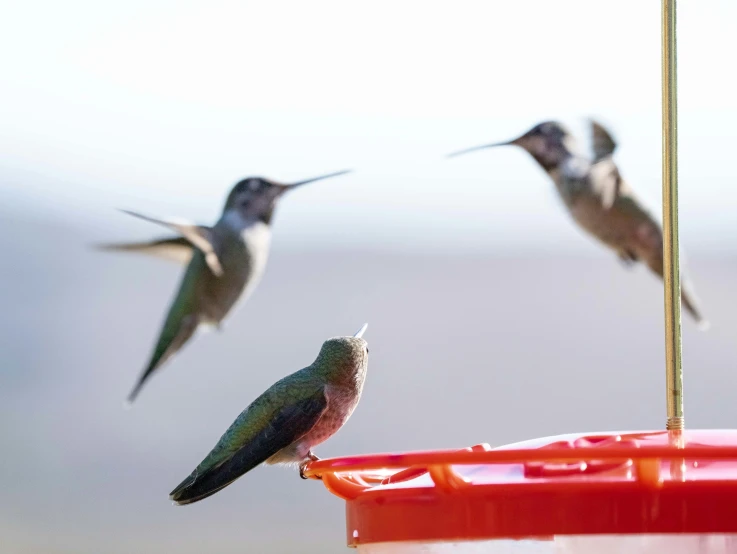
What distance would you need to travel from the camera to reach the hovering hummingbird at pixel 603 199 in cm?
425

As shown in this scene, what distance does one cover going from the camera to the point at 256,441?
1.83m

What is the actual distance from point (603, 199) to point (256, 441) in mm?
2760

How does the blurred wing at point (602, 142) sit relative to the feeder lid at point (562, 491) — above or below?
above

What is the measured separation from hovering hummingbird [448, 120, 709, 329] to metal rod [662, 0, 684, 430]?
2782mm

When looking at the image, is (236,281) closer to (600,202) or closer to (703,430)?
(600,202)

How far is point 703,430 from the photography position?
49.2 inches

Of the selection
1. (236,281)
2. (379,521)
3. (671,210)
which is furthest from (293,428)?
(236,281)

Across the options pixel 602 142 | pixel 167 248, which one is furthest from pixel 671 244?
pixel 602 142

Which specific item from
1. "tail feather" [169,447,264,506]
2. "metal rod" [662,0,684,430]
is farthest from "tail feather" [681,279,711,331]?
"metal rod" [662,0,684,430]

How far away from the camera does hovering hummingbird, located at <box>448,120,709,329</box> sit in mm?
4250

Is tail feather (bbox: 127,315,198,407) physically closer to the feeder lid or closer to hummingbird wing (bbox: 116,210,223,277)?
hummingbird wing (bbox: 116,210,223,277)

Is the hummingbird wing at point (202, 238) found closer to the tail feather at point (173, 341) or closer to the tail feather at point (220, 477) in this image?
the tail feather at point (173, 341)

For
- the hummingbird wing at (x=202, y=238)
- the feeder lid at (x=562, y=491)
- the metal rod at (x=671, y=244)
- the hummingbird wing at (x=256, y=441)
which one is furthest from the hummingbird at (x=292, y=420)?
the hummingbird wing at (x=202, y=238)

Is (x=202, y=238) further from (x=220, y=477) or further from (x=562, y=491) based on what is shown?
(x=562, y=491)
